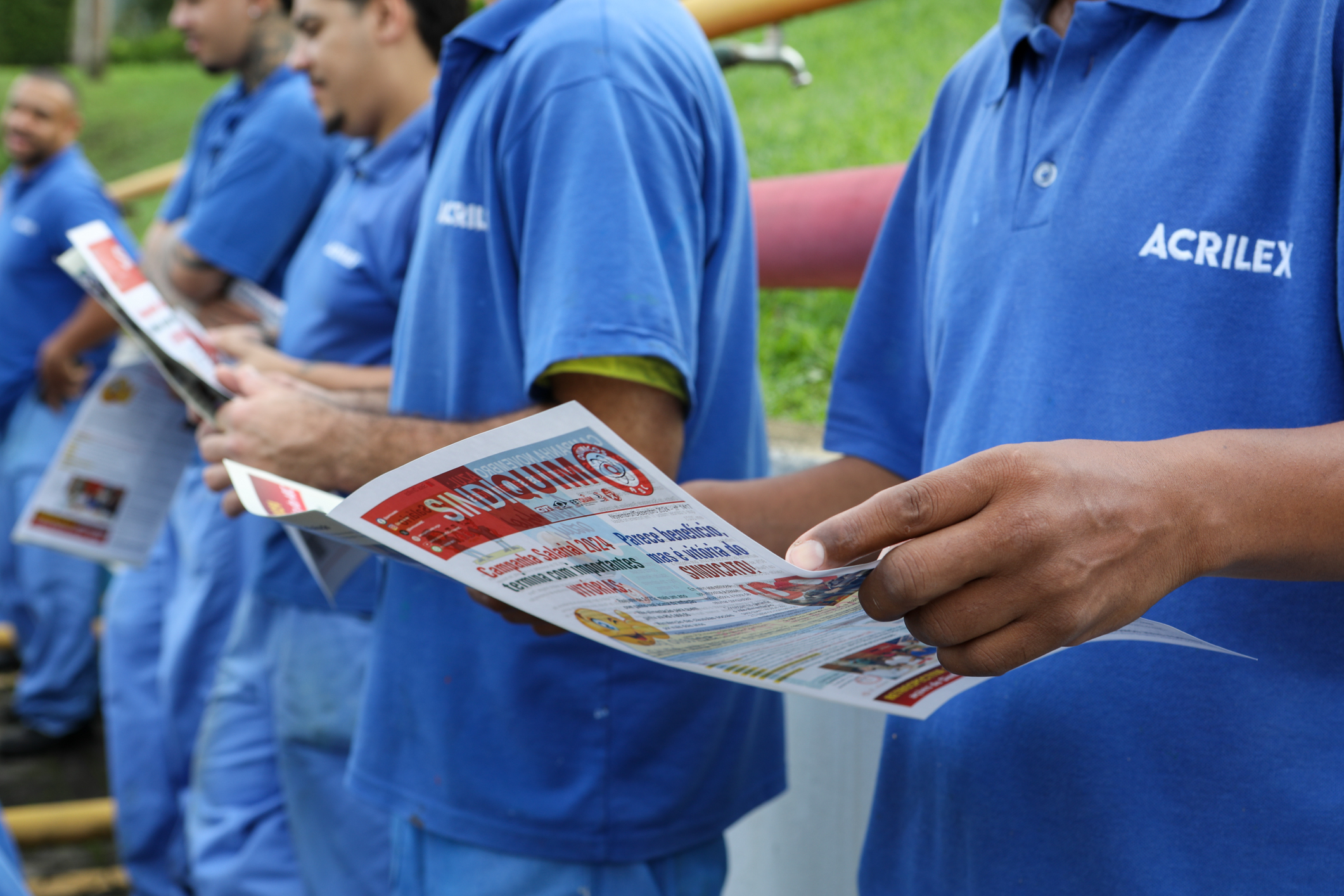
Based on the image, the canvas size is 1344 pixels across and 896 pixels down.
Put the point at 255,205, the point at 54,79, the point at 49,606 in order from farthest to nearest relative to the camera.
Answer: the point at 54,79 → the point at 49,606 → the point at 255,205

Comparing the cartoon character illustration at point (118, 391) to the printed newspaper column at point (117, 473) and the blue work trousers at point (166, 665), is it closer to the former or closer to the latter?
the printed newspaper column at point (117, 473)

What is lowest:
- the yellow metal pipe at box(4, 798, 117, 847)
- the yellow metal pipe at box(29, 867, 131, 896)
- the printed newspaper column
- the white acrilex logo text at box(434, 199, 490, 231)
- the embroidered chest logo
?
the yellow metal pipe at box(29, 867, 131, 896)

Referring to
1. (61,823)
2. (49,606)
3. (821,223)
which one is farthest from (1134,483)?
(49,606)

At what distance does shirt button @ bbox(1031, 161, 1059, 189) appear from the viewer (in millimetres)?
1027

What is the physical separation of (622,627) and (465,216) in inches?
29.1

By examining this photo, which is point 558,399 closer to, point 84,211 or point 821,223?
point 821,223

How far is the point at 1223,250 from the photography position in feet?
2.93

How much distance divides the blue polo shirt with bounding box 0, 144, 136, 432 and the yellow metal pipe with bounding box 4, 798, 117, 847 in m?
1.81

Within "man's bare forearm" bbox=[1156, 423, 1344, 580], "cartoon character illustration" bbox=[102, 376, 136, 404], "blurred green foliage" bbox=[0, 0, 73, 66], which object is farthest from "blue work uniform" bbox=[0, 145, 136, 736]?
"blurred green foliage" bbox=[0, 0, 73, 66]

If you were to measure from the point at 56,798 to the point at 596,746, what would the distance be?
3609mm

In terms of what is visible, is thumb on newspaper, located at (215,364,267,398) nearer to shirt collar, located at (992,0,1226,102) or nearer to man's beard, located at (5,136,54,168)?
shirt collar, located at (992,0,1226,102)

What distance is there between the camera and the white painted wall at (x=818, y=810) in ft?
5.81

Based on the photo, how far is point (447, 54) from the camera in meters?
1.59

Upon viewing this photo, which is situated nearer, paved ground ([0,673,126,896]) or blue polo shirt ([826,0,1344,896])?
blue polo shirt ([826,0,1344,896])
